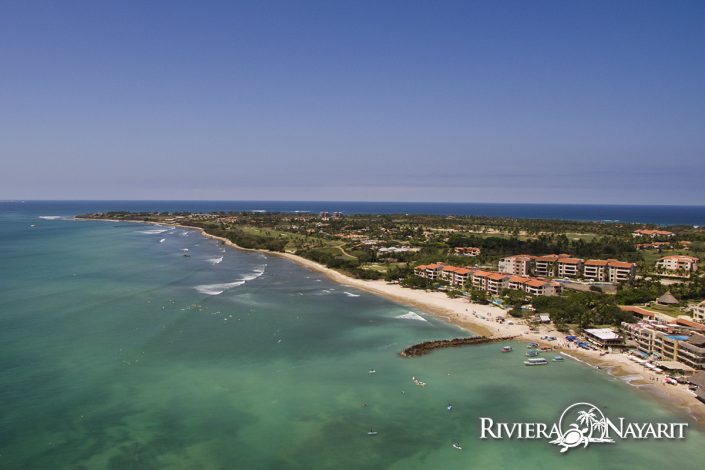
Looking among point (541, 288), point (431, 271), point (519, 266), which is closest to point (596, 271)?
point (519, 266)

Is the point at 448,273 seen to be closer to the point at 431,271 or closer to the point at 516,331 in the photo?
the point at 431,271

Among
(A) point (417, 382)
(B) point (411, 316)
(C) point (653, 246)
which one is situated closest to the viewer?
(A) point (417, 382)

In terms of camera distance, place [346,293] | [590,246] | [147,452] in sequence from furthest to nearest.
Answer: [590,246] → [346,293] → [147,452]

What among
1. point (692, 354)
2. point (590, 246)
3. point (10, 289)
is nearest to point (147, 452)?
point (692, 354)

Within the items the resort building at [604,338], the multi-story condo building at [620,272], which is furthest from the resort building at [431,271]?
the resort building at [604,338]

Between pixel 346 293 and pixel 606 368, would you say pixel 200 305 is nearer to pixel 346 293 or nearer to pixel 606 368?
pixel 346 293

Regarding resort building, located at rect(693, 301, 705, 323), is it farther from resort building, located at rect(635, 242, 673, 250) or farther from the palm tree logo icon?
resort building, located at rect(635, 242, 673, 250)

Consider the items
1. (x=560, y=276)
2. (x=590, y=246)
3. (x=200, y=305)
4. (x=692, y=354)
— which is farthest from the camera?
(x=590, y=246)
